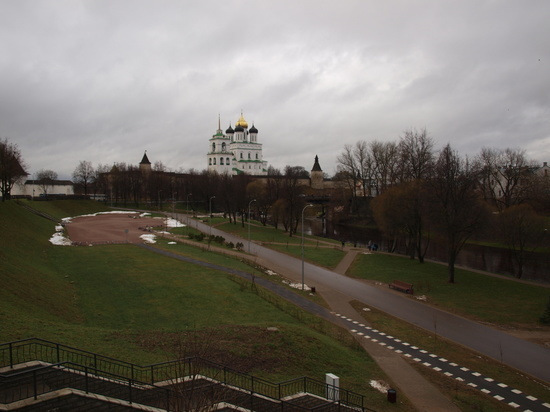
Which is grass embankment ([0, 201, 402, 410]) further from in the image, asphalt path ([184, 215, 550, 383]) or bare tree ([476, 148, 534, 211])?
bare tree ([476, 148, 534, 211])

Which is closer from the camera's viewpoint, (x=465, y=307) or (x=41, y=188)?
(x=465, y=307)

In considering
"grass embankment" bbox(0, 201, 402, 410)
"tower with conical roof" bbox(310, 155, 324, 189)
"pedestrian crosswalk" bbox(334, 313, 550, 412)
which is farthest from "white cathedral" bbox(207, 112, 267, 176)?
"pedestrian crosswalk" bbox(334, 313, 550, 412)

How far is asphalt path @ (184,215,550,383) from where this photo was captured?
17342 millimetres

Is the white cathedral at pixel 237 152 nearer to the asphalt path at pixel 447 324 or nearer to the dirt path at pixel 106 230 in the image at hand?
the dirt path at pixel 106 230

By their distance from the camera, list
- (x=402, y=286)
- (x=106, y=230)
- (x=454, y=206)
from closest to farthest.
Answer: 1. (x=402, y=286)
2. (x=454, y=206)
3. (x=106, y=230)

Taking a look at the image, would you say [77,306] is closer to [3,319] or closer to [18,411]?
[3,319]

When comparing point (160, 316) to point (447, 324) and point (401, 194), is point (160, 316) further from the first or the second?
point (401, 194)

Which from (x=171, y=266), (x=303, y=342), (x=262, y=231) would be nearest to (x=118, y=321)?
(x=303, y=342)

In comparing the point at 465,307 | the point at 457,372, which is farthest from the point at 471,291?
the point at 457,372

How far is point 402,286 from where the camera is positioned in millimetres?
29141

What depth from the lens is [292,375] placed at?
46.7 feet

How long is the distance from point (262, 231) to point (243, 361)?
157 ft

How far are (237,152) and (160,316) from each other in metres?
133

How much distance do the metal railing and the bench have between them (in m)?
16.6
